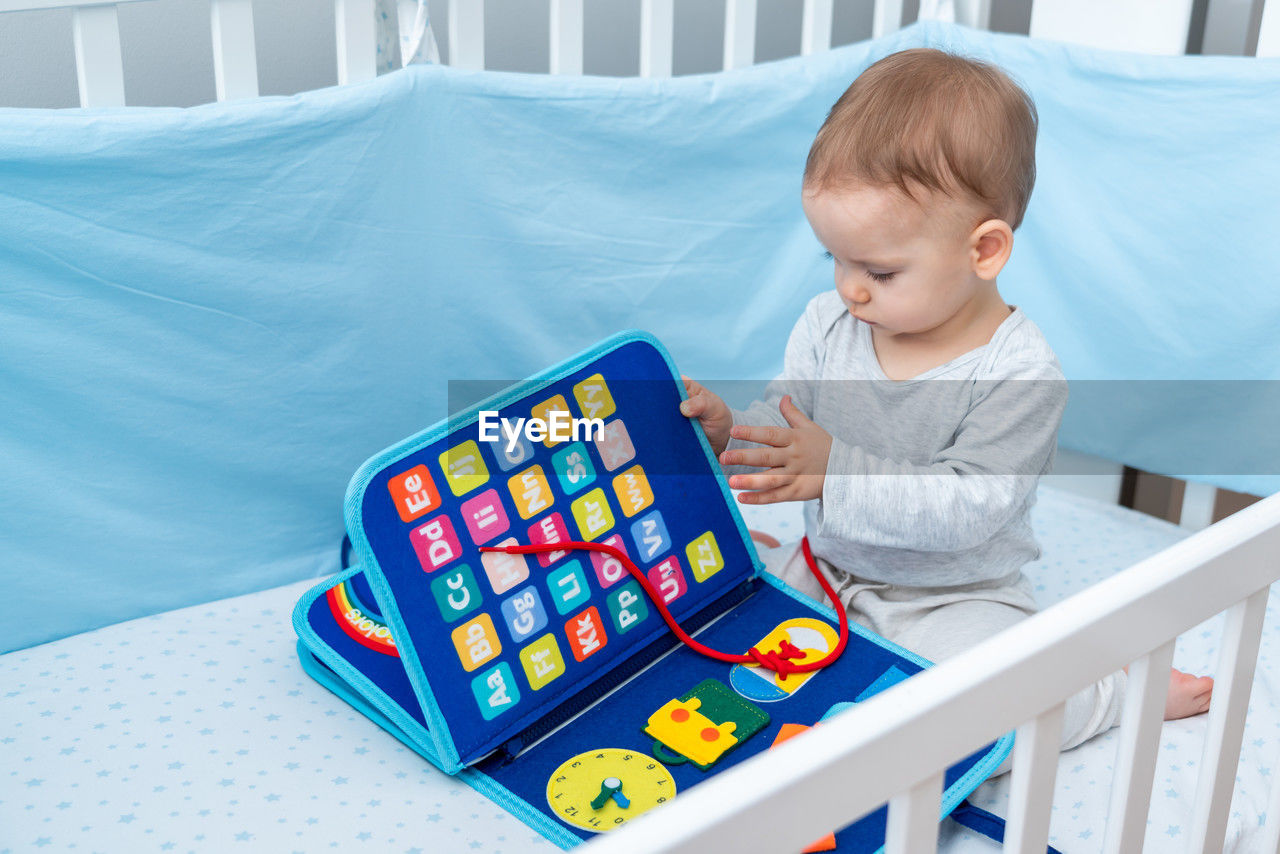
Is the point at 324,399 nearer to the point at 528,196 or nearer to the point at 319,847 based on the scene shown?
the point at 528,196

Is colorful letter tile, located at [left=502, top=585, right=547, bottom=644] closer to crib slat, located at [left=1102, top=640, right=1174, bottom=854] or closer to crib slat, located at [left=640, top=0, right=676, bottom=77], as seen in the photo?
crib slat, located at [left=1102, top=640, right=1174, bottom=854]

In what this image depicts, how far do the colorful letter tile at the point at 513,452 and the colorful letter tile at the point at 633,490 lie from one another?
0.24 feet

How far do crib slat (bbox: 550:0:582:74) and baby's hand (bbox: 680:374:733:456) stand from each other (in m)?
0.33

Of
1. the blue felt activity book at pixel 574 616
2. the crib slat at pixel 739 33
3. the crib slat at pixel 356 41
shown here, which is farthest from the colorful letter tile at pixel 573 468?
the crib slat at pixel 739 33

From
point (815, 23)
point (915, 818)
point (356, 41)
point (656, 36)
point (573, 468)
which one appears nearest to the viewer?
point (915, 818)

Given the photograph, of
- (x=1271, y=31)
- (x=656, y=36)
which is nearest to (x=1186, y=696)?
(x=1271, y=31)

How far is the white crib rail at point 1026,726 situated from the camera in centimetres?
32

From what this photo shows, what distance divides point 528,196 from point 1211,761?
70cm

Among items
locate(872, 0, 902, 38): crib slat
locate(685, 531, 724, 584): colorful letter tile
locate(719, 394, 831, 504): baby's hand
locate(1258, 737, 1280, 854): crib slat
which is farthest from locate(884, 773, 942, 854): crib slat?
locate(872, 0, 902, 38): crib slat

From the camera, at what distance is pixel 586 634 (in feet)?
2.53

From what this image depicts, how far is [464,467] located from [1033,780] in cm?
43

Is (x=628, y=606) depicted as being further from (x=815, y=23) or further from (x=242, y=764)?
(x=815, y=23)

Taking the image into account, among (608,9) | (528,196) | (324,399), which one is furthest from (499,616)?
(608,9)

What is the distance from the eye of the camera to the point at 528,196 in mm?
989
